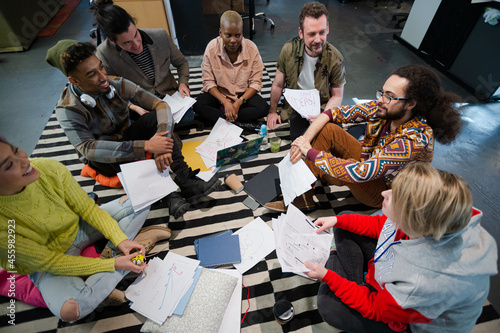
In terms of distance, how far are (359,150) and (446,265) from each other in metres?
1.02

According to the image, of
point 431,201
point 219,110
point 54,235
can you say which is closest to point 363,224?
point 431,201

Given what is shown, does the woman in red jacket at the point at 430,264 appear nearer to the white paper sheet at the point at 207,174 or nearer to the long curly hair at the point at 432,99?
the long curly hair at the point at 432,99

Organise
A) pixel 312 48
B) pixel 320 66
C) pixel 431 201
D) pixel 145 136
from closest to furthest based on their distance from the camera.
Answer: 1. pixel 431 201
2. pixel 145 136
3. pixel 312 48
4. pixel 320 66

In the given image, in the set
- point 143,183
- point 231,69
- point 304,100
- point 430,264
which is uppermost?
point 430,264

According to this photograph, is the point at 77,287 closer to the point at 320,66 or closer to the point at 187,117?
the point at 187,117

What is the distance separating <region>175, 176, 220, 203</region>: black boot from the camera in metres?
1.89

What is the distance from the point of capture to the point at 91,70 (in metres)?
1.49

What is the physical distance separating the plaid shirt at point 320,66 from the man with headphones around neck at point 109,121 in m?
1.20

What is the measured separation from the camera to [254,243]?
1.67 metres

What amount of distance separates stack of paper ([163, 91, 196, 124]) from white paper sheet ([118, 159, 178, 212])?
0.71 m

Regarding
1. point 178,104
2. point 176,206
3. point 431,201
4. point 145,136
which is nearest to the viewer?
point 431,201

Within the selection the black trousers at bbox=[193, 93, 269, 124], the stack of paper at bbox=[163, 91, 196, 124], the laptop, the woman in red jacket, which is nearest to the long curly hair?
the woman in red jacket

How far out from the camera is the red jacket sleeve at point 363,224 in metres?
1.30

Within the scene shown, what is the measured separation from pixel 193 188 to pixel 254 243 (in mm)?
638
